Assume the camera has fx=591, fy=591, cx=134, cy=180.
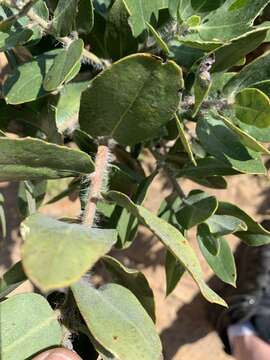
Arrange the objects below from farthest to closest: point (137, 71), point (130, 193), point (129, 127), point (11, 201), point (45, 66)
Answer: point (11, 201) < point (130, 193) < point (45, 66) < point (129, 127) < point (137, 71)

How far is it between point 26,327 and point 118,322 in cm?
15

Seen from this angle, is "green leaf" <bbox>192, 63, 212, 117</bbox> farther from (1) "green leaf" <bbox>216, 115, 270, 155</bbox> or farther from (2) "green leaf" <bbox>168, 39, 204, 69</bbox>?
(2) "green leaf" <bbox>168, 39, 204, 69</bbox>

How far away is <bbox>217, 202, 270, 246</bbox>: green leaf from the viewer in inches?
56.0

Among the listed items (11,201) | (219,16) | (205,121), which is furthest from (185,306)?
(219,16)

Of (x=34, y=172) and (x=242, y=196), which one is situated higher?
(x=34, y=172)

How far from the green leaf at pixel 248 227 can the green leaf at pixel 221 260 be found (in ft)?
0.21

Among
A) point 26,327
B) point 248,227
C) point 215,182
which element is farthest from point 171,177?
point 26,327

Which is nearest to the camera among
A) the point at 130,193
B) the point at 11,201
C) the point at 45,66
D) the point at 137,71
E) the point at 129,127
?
the point at 137,71

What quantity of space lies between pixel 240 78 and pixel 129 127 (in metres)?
0.25

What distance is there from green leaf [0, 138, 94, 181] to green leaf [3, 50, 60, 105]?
204mm

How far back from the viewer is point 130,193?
4.98 feet

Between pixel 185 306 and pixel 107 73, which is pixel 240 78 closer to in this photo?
pixel 107 73

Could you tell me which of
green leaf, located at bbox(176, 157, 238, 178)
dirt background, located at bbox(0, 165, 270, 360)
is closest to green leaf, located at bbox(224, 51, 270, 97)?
green leaf, located at bbox(176, 157, 238, 178)

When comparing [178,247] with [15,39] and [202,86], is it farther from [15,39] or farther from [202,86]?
[15,39]
